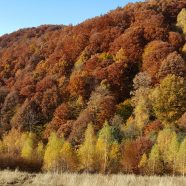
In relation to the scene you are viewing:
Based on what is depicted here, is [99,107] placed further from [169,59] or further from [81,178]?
[81,178]

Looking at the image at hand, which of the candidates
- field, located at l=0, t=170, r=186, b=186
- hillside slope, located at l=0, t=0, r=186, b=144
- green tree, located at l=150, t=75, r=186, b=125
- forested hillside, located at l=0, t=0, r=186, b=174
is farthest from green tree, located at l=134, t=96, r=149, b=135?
field, located at l=0, t=170, r=186, b=186

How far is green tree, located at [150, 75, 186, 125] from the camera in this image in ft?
470

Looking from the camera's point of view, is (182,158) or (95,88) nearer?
(182,158)

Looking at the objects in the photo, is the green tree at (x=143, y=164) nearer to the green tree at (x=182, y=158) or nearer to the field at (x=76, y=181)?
the green tree at (x=182, y=158)

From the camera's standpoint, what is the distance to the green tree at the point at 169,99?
470 ft

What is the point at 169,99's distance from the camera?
486 ft

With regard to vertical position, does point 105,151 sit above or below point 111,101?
below

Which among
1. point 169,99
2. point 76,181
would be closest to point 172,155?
point 76,181

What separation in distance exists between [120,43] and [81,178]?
179202mm

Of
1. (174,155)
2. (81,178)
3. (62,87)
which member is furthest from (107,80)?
(81,178)

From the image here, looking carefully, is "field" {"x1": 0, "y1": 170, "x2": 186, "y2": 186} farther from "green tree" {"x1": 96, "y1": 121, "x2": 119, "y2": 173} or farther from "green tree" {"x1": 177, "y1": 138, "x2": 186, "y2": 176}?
"green tree" {"x1": 96, "y1": 121, "x2": 119, "y2": 173}

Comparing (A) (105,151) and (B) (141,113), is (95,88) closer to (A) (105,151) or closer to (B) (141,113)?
(B) (141,113)

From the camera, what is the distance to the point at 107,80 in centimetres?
17488

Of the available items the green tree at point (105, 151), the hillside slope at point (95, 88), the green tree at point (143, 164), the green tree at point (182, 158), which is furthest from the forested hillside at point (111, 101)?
the green tree at point (182, 158)
